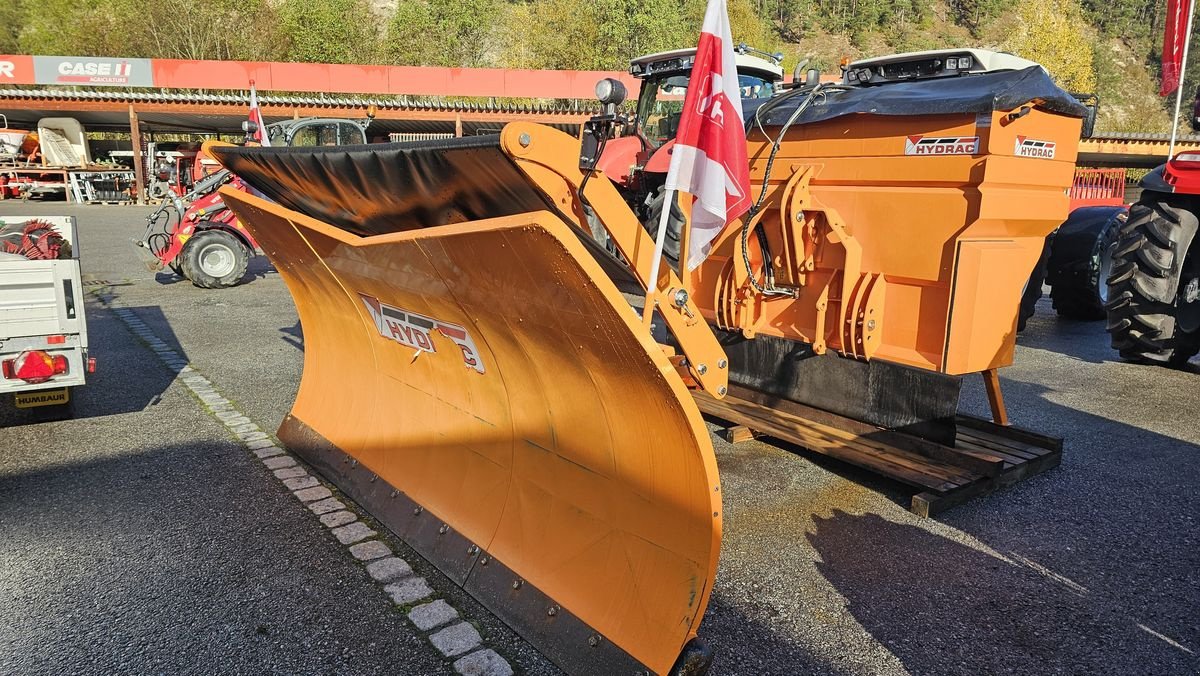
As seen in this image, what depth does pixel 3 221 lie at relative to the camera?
534 cm

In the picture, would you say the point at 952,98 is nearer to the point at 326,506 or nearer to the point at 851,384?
the point at 851,384

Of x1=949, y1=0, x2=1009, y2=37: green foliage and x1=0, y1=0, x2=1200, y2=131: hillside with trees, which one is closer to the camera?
x1=0, y1=0, x2=1200, y2=131: hillside with trees

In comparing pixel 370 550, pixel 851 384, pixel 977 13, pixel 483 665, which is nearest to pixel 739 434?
pixel 851 384

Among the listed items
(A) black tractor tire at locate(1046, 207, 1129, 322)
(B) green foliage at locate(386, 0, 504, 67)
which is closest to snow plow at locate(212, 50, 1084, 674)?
(A) black tractor tire at locate(1046, 207, 1129, 322)

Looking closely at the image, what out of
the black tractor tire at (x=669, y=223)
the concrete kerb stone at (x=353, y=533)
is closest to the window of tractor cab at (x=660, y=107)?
the black tractor tire at (x=669, y=223)

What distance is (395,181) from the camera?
2605 millimetres

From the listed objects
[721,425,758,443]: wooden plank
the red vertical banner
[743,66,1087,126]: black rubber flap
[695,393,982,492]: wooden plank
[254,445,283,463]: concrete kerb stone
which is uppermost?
the red vertical banner

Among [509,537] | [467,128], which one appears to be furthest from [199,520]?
[467,128]

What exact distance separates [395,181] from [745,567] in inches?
79.5

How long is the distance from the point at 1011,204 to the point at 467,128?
28.0m

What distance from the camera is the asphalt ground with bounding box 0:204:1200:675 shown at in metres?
2.64

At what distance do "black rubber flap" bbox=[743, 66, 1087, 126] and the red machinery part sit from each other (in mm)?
4352

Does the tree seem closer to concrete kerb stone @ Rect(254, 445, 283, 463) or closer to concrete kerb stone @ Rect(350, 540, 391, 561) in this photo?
concrete kerb stone @ Rect(254, 445, 283, 463)

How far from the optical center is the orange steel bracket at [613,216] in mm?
2148
